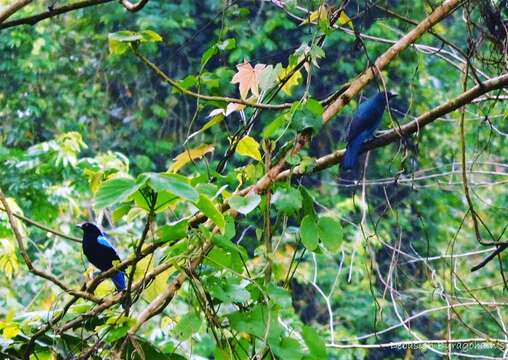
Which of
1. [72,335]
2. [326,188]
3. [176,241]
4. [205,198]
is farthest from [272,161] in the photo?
[326,188]

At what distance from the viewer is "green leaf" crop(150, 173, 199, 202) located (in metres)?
1.48

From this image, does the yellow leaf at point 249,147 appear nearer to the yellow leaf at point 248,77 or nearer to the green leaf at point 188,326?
the yellow leaf at point 248,77

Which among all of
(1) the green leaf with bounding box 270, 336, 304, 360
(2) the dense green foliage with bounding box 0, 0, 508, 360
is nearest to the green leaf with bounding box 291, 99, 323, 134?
(2) the dense green foliage with bounding box 0, 0, 508, 360

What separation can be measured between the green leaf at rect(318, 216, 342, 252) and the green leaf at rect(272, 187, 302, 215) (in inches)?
3.6

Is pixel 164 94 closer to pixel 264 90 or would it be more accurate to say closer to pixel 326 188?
pixel 326 188

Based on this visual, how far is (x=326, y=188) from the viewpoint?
10594mm

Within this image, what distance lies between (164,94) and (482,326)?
16.3 feet

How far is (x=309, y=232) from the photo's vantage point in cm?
201

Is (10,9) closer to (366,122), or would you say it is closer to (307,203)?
(307,203)

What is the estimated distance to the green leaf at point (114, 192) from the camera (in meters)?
1.47

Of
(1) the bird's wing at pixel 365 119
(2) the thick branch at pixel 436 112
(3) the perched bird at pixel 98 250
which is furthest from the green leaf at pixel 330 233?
(3) the perched bird at pixel 98 250

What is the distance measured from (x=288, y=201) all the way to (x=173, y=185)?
521mm

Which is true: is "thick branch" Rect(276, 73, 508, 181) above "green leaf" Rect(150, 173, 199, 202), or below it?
below

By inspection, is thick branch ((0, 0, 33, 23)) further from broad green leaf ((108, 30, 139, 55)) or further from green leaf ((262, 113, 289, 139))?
green leaf ((262, 113, 289, 139))
